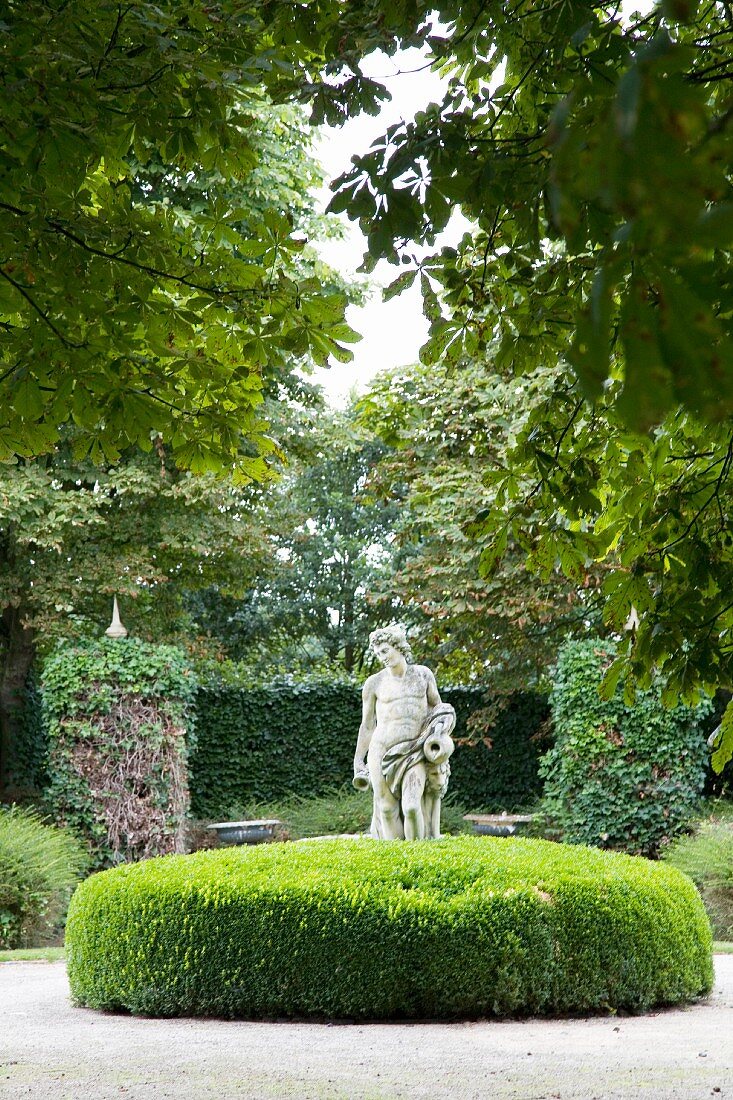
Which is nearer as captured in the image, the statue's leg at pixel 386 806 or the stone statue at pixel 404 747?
the stone statue at pixel 404 747

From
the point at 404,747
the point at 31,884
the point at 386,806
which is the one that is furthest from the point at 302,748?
Answer: the point at 404,747

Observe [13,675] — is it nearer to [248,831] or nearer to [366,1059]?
[248,831]

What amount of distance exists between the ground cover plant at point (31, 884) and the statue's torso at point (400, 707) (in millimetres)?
4353

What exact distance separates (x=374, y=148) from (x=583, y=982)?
5857mm

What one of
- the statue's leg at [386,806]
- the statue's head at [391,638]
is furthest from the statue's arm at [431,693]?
the statue's leg at [386,806]

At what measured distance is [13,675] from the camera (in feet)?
58.6

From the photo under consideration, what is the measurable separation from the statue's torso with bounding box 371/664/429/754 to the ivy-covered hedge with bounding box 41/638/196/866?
19.5 ft

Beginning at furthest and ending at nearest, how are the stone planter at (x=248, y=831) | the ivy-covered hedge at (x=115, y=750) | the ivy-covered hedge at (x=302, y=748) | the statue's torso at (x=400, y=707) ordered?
the ivy-covered hedge at (x=302, y=748), the stone planter at (x=248, y=831), the ivy-covered hedge at (x=115, y=750), the statue's torso at (x=400, y=707)

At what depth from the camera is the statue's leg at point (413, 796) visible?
9930 mm

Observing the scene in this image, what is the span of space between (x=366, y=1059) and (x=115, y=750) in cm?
979

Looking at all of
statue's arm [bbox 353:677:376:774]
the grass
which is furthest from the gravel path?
statue's arm [bbox 353:677:376:774]

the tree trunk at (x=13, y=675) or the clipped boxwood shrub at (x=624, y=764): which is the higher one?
the tree trunk at (x=13, y=675)

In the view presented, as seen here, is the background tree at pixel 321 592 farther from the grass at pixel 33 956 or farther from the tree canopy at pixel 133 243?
the tree canopy at pixel 133 243

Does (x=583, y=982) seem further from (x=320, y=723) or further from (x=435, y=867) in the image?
(x=320, y=723)
